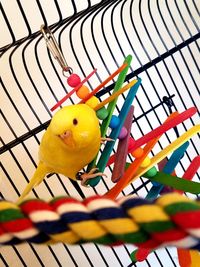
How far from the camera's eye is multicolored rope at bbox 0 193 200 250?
23 cm

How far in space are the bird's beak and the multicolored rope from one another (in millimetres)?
275

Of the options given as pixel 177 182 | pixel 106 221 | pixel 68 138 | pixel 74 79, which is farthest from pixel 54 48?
pixel 106 221

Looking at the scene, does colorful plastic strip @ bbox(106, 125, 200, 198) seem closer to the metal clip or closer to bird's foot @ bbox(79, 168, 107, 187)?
bird's foot @ bbox(79, 168, 107, 187)

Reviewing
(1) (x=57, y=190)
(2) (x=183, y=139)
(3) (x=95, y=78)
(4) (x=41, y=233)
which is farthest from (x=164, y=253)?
(4) (x=41, y=233)

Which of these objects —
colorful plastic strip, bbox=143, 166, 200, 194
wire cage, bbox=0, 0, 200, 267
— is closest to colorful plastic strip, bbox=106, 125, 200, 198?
colorful plastic strip, bbox=143, 166, 200, 194

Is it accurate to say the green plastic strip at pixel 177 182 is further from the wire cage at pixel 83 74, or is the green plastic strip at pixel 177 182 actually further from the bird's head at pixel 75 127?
the wire cage at pixel 83 74

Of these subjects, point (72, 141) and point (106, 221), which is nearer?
point (106, 221)

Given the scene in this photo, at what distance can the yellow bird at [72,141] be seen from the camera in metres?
0.55

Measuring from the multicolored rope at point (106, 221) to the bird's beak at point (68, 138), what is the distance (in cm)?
27

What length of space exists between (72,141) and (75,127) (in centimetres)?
2

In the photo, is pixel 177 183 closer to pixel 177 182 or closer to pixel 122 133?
pixel 177 182

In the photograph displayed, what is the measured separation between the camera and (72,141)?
1.78 ft

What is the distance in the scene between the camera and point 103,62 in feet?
3.54

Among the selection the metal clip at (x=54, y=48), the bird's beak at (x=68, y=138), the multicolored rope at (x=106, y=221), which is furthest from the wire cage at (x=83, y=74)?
the multicolored rope at (x=106, y=221)
